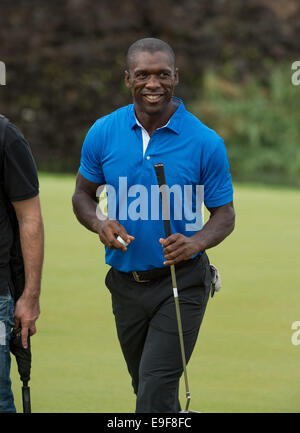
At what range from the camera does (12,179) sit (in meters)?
4.63

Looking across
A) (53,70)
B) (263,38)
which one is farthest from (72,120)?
(263,38)

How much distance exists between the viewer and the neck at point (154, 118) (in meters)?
5.15

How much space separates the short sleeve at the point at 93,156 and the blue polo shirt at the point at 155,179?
0.05 meters

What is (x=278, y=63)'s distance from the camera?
3359 centimetres

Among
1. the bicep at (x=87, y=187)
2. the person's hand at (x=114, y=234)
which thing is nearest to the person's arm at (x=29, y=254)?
the person's hand at (x=114, y=234)

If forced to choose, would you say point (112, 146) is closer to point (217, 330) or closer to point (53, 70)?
point (217, 330)

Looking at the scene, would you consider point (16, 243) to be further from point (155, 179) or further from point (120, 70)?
point (120, 70)

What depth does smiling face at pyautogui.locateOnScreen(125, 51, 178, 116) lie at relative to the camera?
5.03m

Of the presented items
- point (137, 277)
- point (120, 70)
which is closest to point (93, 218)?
point (137, 277)

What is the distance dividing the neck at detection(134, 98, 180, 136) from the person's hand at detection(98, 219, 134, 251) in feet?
1.81

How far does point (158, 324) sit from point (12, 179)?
1105 millimetres

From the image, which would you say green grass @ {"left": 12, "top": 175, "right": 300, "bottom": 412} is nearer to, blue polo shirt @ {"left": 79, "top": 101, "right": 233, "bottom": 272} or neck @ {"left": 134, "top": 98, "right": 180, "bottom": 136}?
blue polo shirt @ {"left": 79, "top": 101, "right": 233, "bottom": 272}

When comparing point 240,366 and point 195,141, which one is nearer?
point 195,141

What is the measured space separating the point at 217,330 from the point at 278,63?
84.1 feet
